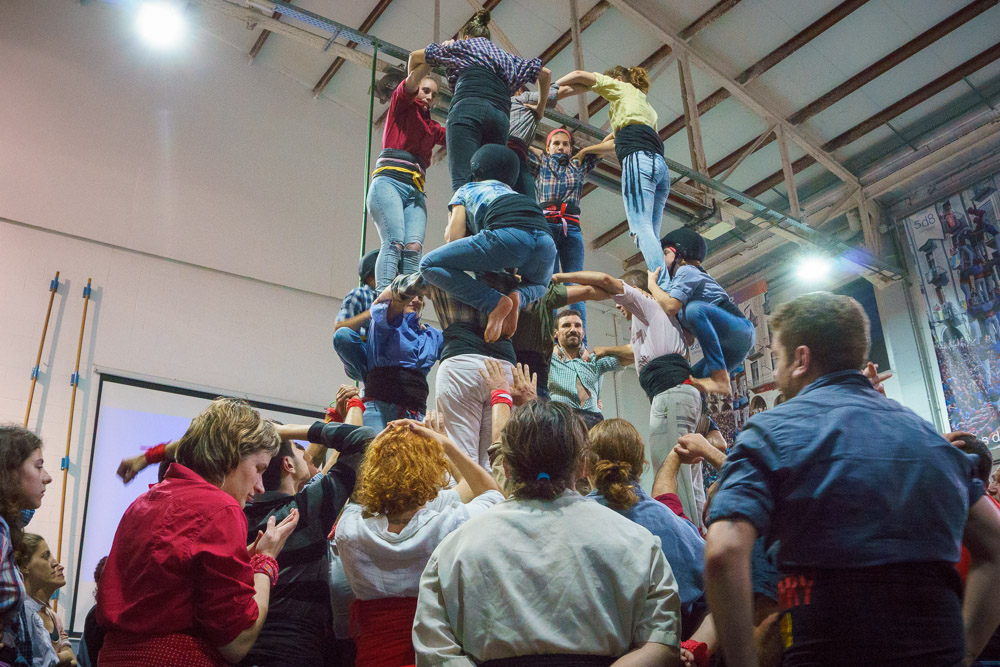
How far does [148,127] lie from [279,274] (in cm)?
191

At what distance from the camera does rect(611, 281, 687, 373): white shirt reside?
412 centimetres

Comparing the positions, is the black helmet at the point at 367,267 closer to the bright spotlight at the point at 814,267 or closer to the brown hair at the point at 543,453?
the brown hair at the point at 543,453

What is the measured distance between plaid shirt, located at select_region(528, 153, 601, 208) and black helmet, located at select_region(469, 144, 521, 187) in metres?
1.41

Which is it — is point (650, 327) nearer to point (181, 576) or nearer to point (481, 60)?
point (481, 60)

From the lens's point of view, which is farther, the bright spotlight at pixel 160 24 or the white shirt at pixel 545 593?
the bright spotlight at pixel 160 24

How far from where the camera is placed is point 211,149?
8.32m

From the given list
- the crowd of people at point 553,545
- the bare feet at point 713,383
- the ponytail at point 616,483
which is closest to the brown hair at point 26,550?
the crowd of people at point 553,545

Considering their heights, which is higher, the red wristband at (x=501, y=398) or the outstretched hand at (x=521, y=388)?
the outstretched hand at (x=521, y=388)

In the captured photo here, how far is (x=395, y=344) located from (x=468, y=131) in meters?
1.07

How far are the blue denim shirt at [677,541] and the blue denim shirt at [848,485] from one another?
553 millimetres

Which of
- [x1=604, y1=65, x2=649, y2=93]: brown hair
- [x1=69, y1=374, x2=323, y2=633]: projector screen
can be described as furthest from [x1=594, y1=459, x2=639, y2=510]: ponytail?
[x1=69, y1=374, x2=323, y2=633]: projector screen

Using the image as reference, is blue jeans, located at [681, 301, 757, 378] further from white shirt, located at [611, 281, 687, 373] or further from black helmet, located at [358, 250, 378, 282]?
black helmet, located at [358, 250, 378, 282]

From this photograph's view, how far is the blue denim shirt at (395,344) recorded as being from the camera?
12.6 ft

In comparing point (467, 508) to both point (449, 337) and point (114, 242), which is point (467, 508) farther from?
point (114, 242)
